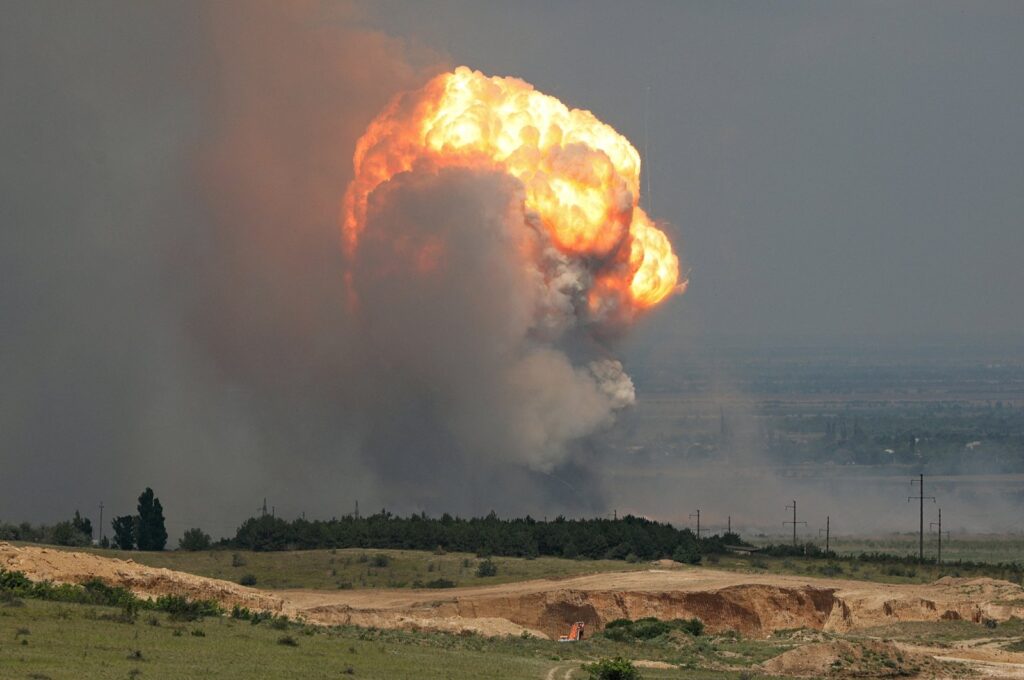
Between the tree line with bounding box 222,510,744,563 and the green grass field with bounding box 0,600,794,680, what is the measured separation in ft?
110

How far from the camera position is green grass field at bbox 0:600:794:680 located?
49125 millimetres

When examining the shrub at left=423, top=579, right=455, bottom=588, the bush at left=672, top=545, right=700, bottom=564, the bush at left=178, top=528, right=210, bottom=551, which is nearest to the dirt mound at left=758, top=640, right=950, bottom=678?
the shrub at left=423, top=579, right=455, bottom=588

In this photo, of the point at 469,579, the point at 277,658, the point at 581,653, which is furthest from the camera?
the point at 469,579

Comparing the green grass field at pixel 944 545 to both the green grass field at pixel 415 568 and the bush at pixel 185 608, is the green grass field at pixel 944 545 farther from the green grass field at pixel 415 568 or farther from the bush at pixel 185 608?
the bush at pixel 185 608

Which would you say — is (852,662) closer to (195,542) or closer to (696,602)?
(696,602)

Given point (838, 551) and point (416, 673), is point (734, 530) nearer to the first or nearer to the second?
point (838, 551)

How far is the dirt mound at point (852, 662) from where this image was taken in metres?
58.5

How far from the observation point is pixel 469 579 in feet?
293

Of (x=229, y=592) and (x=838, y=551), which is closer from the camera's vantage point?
(x=229, y=592)

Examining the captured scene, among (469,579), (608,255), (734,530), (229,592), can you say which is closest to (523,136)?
(608,255)

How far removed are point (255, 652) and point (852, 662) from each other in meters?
17.0

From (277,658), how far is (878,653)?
1761cm

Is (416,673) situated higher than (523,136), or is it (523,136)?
(523,136)

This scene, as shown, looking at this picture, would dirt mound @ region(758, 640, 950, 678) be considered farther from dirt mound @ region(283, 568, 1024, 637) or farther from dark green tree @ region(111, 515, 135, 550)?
dark green tree @ region(111, 515, 135, 550)
